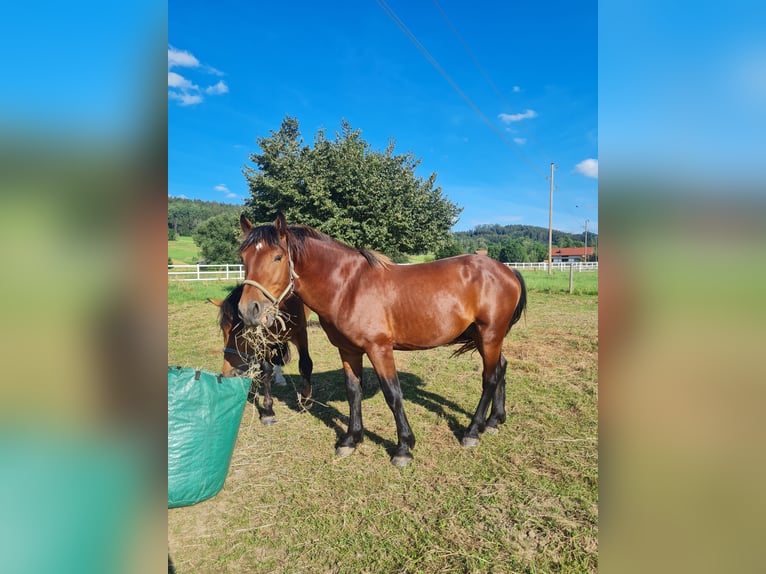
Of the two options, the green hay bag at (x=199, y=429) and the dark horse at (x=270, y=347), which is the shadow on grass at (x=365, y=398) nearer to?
the dark horse at (x=270, y=347)

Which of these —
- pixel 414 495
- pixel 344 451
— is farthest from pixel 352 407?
pixel 414 495

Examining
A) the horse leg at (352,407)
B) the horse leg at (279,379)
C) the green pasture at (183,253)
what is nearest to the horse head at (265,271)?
the horse leg at (352,407)

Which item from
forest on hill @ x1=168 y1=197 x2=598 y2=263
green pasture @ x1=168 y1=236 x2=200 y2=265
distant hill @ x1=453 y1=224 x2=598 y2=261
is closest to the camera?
forest on hill @ x1=168 y1=197 x2=598 y2=263

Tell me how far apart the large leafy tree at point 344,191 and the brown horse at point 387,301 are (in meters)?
12.0

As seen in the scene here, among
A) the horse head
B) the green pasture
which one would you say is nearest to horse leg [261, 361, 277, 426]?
the horse head

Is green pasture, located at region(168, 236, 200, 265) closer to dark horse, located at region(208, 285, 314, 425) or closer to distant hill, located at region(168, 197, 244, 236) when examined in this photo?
distant hill, located at region(168, 197, 244, 236)

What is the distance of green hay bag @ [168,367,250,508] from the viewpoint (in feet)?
8.34

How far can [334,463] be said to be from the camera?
339 centimetres

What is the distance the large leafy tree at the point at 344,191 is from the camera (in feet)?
51.9

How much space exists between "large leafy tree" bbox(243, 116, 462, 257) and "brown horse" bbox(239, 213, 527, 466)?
12004 mm

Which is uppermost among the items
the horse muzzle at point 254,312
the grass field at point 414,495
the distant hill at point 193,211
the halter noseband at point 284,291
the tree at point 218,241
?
the distant hill at point 193,211
